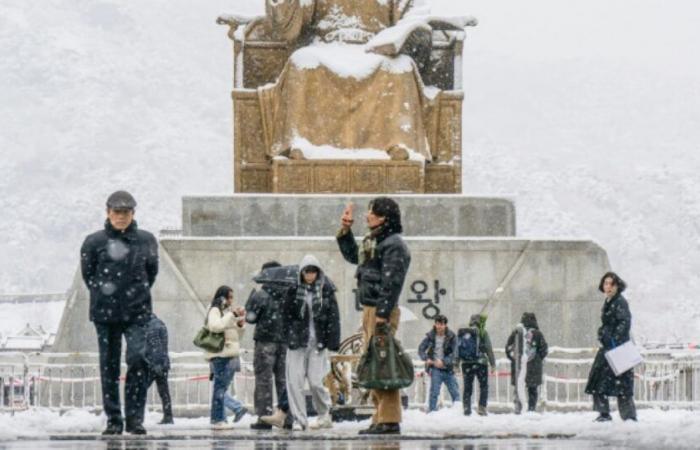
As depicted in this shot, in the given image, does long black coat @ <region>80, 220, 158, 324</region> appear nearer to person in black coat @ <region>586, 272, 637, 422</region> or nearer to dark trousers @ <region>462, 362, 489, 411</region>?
person in black coat @ <region>586, 272, 637, 422</region>

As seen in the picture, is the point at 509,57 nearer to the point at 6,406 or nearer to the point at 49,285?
the point at 49,285

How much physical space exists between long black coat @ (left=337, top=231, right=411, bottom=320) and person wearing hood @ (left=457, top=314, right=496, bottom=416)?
4.71 m

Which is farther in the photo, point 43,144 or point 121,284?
point 43,144

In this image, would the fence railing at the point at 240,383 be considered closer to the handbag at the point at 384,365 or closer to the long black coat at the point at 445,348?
the long black coat at the point at 445,348

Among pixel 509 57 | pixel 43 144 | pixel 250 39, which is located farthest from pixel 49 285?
pixel 250 39

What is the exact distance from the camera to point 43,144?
134750mm

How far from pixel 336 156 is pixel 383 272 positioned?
6.48m

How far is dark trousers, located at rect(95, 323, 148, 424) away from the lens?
10297 millimetres

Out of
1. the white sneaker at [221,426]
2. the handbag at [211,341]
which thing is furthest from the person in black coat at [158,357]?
the white sneaker at [221,426]

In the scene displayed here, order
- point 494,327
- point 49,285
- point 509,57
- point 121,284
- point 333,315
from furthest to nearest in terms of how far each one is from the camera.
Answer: point 509,57 → point 49,285 → point 494,327 → point 333,315 → point 121,284

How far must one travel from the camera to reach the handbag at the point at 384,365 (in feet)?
33.7

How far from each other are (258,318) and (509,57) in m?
142

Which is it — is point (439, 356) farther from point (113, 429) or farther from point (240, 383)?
point (113, 429)

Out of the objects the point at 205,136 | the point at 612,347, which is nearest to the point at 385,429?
the point at 612,347
